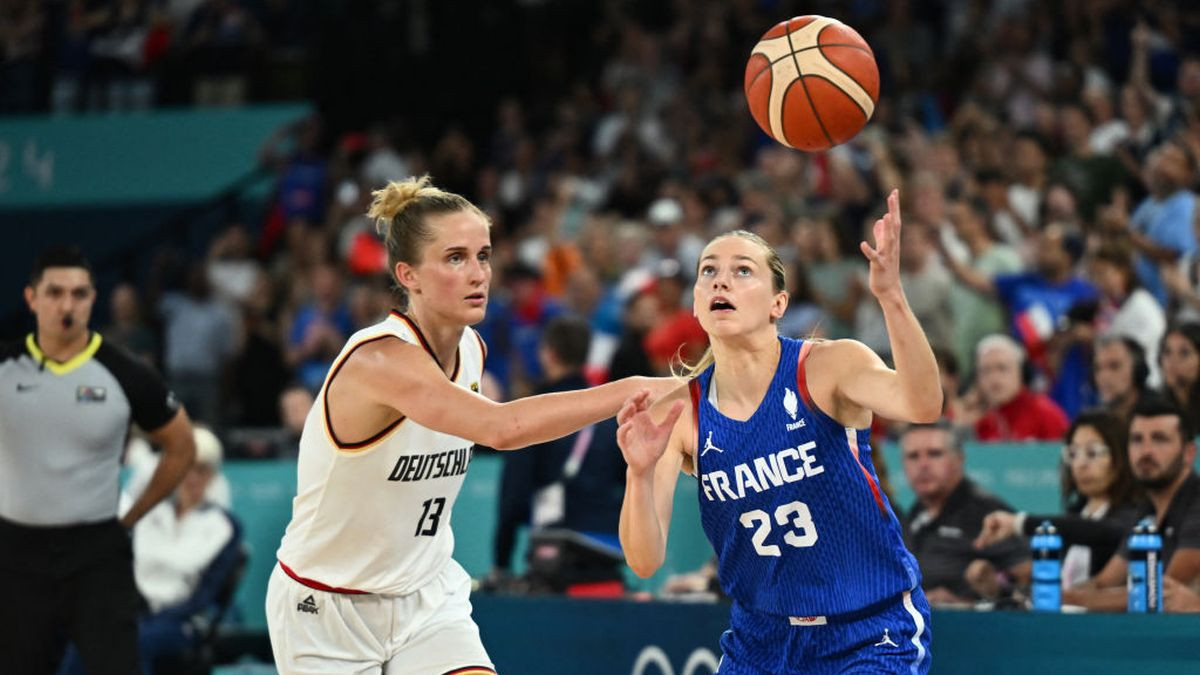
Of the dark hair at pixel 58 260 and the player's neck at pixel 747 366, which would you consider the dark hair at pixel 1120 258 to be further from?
the dark hair at pixel 58 260

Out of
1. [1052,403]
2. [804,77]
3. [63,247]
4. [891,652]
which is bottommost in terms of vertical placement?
[891,652]

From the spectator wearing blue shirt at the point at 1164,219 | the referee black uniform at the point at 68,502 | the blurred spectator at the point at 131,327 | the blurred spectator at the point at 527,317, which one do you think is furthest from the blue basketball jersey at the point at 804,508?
the blurred spectator at the point at 131,327

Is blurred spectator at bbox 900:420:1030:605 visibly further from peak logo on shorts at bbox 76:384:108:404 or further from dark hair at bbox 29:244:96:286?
dark hair at bbox 29:244:96:286

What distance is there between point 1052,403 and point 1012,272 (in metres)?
1.54

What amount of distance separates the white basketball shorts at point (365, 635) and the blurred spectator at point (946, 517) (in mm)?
2940

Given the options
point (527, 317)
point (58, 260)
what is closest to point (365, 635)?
point (58, 260)

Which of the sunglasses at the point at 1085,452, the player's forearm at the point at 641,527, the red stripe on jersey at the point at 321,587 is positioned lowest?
the red stripe on jersey at the point at 321,587

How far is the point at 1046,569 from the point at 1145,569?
419mm

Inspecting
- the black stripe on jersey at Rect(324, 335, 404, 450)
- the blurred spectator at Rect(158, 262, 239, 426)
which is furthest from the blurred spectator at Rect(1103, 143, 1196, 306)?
the blurred spectator at Rect(158, 262, 239, 426)

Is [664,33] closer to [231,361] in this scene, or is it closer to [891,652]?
[231,361]

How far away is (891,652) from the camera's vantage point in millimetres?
5352

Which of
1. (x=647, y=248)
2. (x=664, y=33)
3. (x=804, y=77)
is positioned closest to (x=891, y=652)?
(x=804, y=77)

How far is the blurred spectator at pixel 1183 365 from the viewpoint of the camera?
8.68m

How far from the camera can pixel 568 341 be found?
9.96 m
